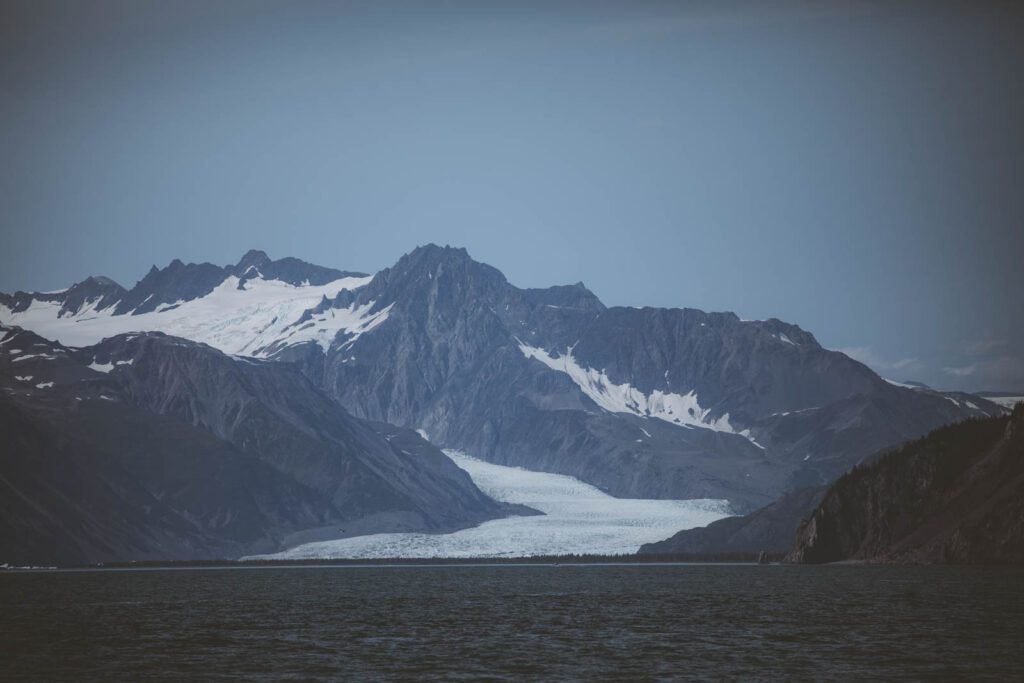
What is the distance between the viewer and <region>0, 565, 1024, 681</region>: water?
100438 mm

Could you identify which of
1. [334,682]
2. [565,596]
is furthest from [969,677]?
[565,596]

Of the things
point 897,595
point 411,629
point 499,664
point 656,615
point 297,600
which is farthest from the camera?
point 297,600

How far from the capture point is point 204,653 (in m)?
113

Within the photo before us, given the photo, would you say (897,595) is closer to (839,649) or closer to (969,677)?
(839,649)

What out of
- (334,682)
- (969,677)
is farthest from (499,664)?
(969,677)

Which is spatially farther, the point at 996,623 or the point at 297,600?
the point at 297,600

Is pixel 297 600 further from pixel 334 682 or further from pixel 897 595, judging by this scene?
pixel 334 682

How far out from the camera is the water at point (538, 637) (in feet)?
330

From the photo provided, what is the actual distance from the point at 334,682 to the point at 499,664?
47.4ft

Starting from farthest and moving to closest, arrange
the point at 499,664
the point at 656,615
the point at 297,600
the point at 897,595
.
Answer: the point at 297,600
the point at 897,595
the point at 656,615
the point at 499,664

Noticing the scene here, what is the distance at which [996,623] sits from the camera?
12838cm

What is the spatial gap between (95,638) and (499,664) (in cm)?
4233

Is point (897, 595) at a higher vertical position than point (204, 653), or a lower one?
higher

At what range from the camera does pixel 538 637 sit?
12669 centimetres
